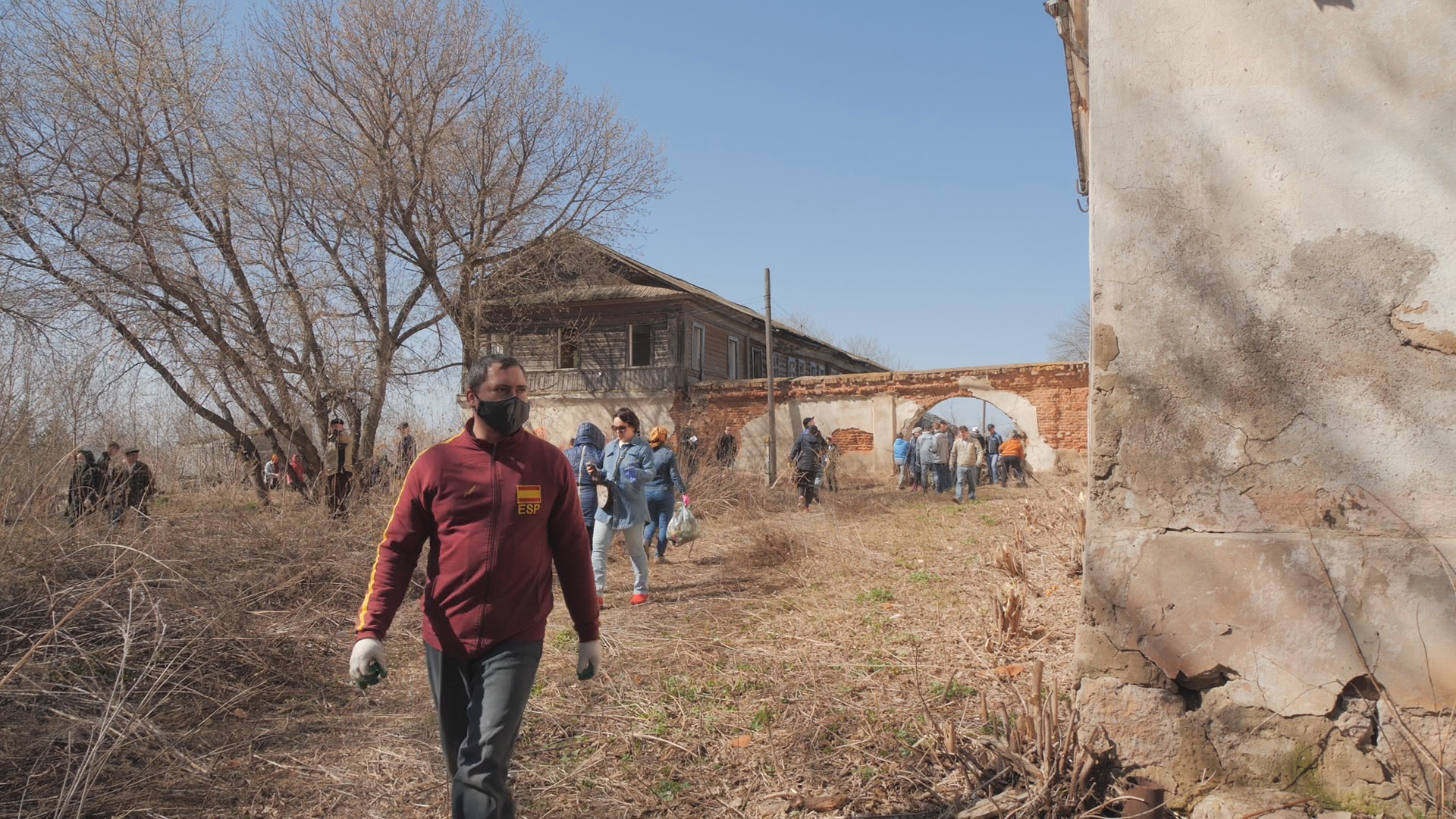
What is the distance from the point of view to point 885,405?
27156 mm

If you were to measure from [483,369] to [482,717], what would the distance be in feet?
3.68

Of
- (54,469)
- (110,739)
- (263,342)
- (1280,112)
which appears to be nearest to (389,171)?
(263,342)

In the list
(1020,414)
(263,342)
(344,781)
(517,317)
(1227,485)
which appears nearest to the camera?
(1227,485)

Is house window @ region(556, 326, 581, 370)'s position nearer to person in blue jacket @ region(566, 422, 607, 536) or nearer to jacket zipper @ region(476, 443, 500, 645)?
person in blue jacket @ region(566, 422, 607, 536)

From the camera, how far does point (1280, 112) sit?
132 inches

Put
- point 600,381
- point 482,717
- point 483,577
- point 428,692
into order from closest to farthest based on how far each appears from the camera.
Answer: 1. point 482,717
2. point 483,577
3. point 428,692
4. point 600,381

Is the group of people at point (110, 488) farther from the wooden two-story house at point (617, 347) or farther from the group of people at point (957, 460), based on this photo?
the wooden two-story house at point (617, 347)

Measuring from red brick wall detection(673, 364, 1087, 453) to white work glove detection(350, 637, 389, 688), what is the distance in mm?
23184

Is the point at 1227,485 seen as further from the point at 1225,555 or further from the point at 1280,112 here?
the point at 1280,112

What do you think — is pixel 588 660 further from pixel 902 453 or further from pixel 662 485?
pixel 902 453

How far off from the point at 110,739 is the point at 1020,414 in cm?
2391

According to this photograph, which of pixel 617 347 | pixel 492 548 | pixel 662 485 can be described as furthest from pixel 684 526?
pixel 617 347

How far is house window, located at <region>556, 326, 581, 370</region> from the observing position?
2964cm

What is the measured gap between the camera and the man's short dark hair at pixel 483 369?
120 inches
